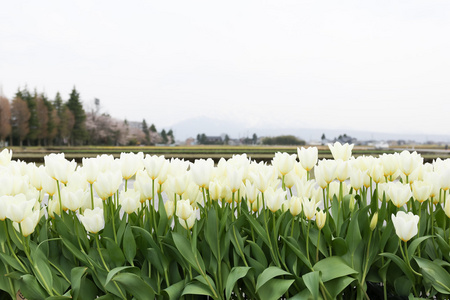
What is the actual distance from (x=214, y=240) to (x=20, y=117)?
70.1m

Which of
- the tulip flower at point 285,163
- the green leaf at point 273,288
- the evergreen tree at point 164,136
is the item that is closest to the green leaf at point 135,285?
the green leaf at point 273,288

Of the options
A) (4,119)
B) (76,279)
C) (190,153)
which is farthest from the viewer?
(4,119)

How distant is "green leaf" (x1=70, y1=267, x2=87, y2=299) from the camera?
2.21 meters

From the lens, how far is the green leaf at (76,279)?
2207 millimetres

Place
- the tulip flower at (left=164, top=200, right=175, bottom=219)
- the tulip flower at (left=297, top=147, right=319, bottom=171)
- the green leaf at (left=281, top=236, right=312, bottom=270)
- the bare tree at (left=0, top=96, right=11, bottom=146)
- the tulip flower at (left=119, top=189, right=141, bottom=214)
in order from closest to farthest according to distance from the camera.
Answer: the green leaf at (left=281, top=236, right=312, bottom=270), the tulip flower at (left=119, top=189, right=141, bottom=214), the tulip flower at (left=164, top=200, right=175, bottom=219), the tulip flower at (left=297, top=147, right=319, bottom=171), the bare tree at (left=0, top=96, right=11, bottom=146)

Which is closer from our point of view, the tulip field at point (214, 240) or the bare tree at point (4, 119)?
the tulip field at point (214, 240)

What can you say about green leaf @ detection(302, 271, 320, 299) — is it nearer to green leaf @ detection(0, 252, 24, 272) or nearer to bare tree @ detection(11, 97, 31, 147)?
green leaf @ detection(0, 252, 24, 272)

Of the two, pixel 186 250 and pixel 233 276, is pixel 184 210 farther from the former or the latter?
pixel 233 276

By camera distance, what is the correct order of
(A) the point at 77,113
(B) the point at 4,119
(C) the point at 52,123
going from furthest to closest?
1. (A) the point at 77,113
2. (C) the point at 52,123
3. (B) the point at 4,119

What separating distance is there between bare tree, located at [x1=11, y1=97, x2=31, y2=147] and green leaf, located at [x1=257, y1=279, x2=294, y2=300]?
69657 mm

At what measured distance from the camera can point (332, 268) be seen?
7.45 ft

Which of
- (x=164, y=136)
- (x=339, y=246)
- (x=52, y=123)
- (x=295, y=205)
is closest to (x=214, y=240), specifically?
(x=295, y=205)

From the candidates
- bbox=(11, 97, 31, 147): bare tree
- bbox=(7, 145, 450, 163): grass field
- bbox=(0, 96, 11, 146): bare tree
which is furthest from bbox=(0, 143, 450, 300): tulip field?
bbox=(11, 97, 31, 147): bare tree

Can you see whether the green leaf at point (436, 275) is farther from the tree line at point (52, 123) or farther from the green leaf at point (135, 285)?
the tree line at point (52, 123)
